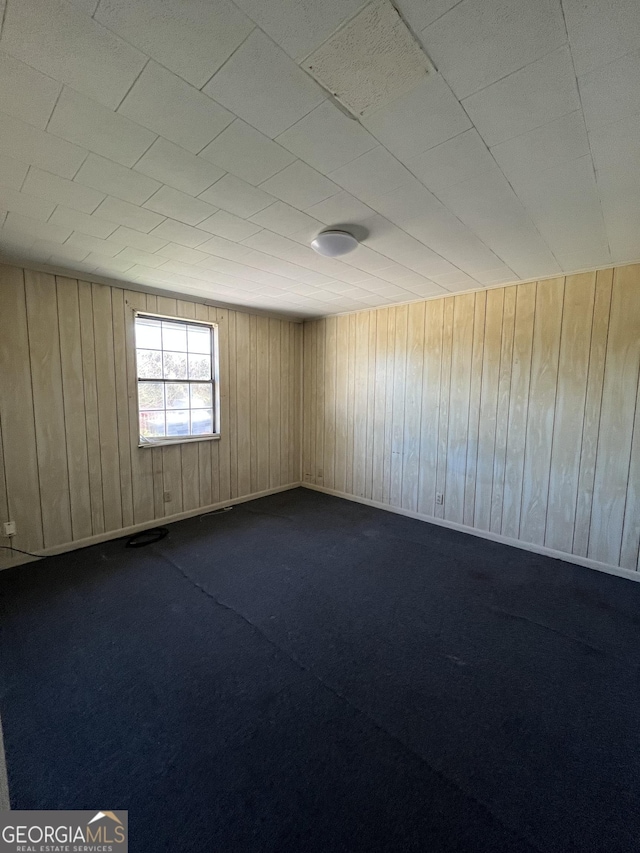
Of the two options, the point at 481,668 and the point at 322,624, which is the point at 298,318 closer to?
the point at 322,624

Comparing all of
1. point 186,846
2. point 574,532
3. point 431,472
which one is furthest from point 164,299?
point 574,532

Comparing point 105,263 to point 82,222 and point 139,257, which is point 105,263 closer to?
point 139,257

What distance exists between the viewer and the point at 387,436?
4.27 m

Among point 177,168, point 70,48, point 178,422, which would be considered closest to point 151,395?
point 178,422

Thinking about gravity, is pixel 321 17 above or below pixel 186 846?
above

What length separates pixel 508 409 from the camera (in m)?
3.36

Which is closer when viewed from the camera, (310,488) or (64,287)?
(64,287)

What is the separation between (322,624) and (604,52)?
276cm

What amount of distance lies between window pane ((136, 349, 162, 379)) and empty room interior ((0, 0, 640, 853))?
43mm

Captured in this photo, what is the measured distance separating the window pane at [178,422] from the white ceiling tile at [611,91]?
3843 millimetres

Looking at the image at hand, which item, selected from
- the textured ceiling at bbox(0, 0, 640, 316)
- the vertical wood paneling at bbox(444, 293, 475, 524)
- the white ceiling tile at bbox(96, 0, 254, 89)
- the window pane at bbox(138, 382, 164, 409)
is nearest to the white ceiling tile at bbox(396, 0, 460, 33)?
the textured ceiling at bbox(0, 0, 640, 316)

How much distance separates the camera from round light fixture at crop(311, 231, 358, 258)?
2170mm

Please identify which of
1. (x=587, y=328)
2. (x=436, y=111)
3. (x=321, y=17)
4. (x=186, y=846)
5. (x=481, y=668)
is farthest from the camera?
(x=587, y=328)

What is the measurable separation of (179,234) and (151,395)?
6.27ft
